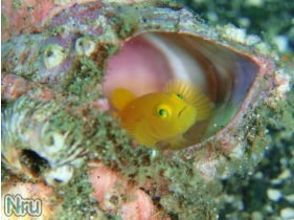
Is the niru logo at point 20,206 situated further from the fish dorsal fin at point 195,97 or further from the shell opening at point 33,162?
the fish dorsal fin at point 195,97

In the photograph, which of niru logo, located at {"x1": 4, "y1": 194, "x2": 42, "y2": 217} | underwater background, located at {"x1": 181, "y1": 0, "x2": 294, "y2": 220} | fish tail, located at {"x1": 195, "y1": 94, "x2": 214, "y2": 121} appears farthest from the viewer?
underwater background, located at {"x1": 181, "y1": 0, "x2": 294, "y2": 220}

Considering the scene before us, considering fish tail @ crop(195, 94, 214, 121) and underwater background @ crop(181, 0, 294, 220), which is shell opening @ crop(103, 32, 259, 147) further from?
underwater background @ crop(181, 0, 294, 220)

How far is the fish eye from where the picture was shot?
1795 mm

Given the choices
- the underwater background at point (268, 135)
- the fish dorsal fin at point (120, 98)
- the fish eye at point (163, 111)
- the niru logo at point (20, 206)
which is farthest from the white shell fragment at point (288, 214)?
the niru logo at point (20, 206)

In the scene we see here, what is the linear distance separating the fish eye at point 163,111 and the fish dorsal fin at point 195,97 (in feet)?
0.30

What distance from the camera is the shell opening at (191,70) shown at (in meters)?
1.73

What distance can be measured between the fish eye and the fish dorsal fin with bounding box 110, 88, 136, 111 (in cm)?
14

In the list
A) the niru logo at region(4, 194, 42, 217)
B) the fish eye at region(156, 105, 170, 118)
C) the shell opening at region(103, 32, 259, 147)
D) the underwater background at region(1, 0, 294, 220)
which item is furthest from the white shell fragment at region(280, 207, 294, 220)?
the niru logo at region(4, 194, 42, 217)

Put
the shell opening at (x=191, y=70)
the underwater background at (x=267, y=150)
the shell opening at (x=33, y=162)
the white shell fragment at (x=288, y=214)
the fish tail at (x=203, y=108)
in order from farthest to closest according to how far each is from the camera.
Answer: the white shell fragment at (x=288, y=214), the underwater background at (x=267, y=150), the fish tail at (x=203, y=108), the shell opening at (x=191, y=70), the shell opening at (x=33, y=162)

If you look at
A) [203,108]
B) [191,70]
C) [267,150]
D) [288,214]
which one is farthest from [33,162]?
[288,214]

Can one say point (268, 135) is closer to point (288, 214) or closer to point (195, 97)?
point (195, 97)

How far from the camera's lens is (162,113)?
1.81 metres

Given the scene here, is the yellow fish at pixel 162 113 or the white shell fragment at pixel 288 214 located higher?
the yellow fish at pixel 162 113

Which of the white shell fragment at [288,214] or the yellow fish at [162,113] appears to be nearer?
the yellow fish at [162,113]
